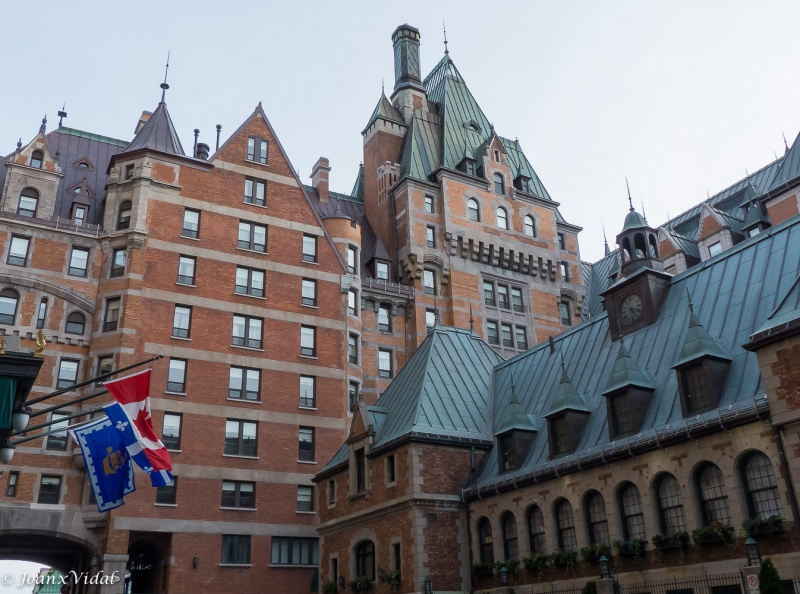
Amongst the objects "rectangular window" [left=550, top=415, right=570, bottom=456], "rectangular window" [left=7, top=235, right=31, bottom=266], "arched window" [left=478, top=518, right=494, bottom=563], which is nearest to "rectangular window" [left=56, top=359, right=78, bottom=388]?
"rectangular window" [left=7, top=235, right=31, bottom=266]

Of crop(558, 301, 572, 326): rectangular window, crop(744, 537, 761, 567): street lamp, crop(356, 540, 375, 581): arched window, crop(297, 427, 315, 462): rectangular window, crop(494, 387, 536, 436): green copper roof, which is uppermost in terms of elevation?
crop(558, 301, 572, 326): rectangular window

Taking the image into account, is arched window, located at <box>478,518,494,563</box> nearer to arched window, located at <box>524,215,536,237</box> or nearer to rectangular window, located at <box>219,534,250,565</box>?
rectangular window, located at <box>219,534,250,565</box>

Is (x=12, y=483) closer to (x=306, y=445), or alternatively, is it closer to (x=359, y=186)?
(x=306, y=445)

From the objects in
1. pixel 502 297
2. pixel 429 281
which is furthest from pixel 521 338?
pixel 429 281

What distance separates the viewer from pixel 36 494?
131 feet

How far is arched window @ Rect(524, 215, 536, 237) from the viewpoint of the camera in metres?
61.2

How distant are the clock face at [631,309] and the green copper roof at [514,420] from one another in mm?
5412

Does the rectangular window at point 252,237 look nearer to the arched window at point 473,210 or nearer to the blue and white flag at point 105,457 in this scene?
the arched window at point 473,210

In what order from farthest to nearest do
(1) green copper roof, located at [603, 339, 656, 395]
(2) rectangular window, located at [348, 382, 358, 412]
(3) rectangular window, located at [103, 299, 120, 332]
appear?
(2) rectangular window, located at [348, 382, 358, 412]
(3) rectangular window, located at [103, 299, 120, 332]
(1) green copper roof, located at [603, 339, 656, 395]

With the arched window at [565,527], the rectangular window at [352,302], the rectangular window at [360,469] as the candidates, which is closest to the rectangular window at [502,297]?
the rectangular window at [352,302]

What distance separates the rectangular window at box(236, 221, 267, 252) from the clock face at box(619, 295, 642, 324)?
80.4ft

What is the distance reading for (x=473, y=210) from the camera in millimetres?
59281

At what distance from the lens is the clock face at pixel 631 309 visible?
31.9 m

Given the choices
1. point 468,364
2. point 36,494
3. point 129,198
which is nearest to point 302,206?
point 129,198
